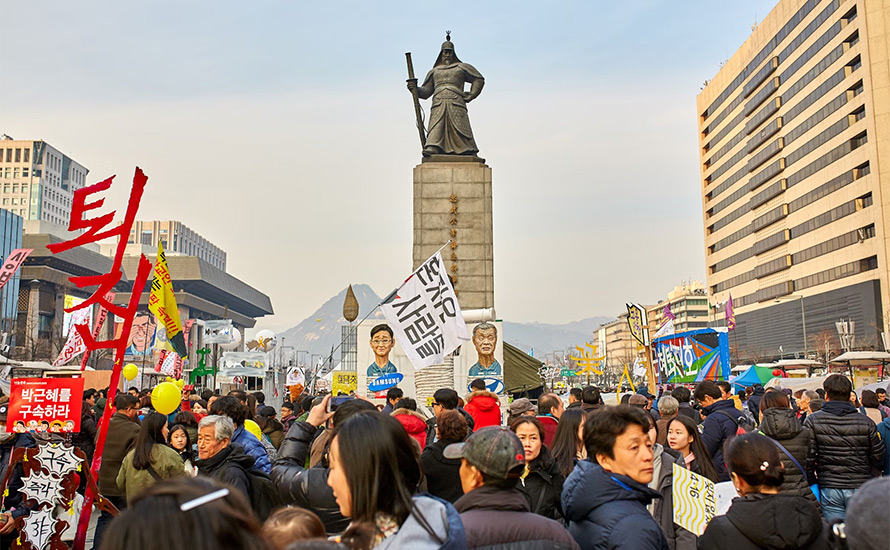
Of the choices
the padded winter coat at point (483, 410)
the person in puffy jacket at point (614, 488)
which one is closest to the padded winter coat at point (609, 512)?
the person in puffy jacket at point (614, 488)

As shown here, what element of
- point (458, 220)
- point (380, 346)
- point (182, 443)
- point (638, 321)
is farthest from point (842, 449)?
point (458, 220)

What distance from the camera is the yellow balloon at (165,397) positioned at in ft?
26.4

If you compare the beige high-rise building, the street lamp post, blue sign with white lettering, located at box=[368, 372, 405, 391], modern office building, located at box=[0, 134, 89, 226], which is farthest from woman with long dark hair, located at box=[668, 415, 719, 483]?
modern office building, located at box=[0, 134, 89, 226]

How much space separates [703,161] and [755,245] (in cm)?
1640

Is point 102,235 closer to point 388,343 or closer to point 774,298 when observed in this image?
point 388,343

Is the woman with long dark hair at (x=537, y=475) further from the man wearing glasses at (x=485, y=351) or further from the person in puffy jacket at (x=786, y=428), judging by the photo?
the man wearing glasses at (x=485, y=351)

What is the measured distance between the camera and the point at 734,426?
7.34 metres

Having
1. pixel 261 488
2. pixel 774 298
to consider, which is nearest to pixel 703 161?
pixel 774 298

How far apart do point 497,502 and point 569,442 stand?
2.84m

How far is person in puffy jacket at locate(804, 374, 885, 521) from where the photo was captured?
679 centimetres

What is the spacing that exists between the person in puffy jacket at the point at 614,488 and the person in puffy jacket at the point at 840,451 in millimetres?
3626

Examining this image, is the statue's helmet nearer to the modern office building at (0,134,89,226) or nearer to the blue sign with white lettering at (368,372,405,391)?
the blue sign with white lettering at (368,372,405,391)

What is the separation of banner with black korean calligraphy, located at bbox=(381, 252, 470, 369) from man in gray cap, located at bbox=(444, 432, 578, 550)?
761cm

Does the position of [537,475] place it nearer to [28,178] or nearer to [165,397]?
[165,397]
